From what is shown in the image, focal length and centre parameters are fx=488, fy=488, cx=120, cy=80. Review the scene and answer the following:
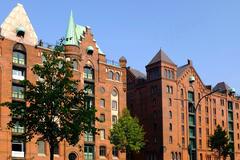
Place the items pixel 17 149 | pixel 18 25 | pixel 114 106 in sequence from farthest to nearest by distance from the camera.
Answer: pixel 114 106
pixel 18 25
pixel 17 149

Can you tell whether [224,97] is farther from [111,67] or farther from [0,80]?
[0,80]

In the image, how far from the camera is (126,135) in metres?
75.5

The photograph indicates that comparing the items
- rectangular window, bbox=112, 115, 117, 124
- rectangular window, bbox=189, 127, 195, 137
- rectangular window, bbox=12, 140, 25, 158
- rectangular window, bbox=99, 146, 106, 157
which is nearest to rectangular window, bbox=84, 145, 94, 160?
rectangular window, bbox=99, 146, 106, 157

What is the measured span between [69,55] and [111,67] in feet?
35.2

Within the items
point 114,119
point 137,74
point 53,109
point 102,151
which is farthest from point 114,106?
point 53,109

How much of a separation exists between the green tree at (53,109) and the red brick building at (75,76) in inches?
923

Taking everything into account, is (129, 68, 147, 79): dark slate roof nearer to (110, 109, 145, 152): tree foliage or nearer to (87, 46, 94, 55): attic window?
(87, 46, 94, 55): attic window

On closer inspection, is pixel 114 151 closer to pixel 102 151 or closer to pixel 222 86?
pixel 102 151

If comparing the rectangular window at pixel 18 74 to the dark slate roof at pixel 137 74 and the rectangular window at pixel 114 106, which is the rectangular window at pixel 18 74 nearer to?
the rectangular window at pixel 114 106

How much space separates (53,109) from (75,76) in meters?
41.3

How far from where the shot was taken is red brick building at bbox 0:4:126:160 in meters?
69.0

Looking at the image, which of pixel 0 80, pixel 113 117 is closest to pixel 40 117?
pixel 0 80

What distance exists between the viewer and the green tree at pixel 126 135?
75062 millimetres

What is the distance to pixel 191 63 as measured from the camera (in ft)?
338
